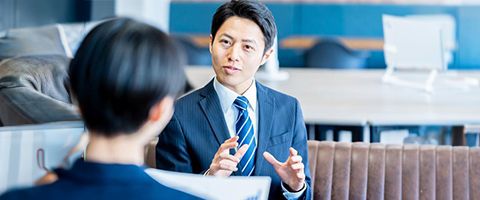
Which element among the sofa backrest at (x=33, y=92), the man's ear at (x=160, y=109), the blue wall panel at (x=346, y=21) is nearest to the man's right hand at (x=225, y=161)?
the sofa backrest at (x=33, y=92)

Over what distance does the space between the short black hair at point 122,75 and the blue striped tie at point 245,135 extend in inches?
28.0

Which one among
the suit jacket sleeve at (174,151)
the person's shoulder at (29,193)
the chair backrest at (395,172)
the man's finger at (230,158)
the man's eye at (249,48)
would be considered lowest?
the chair backrest at (395,172)

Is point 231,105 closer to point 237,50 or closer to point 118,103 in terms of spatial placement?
point 237,50

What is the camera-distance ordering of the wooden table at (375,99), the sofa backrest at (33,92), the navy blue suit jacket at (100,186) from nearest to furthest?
the navy blue suit jacket at (100,186)
the sofa backrest at (33,92)
the wooden table at (375,99)

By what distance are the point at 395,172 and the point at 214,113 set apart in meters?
0.73

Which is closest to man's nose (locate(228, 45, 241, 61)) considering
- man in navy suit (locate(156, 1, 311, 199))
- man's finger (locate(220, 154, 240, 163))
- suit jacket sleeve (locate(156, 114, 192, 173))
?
man in navy suit (locate(156, 1, 311, 199))

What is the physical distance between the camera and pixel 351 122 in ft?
9.02

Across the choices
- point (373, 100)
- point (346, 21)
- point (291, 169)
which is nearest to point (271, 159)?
point (291, 169)

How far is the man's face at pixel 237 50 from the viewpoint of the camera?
5.00 feet

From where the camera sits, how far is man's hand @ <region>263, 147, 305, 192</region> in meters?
1.33

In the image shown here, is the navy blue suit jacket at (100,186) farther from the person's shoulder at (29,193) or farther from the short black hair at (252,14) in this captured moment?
the short black hair at (252,14)

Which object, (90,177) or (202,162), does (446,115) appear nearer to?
(202,162)

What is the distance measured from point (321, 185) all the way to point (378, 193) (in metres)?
0.18

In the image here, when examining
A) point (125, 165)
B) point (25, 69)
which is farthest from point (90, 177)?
point (25, 69)
